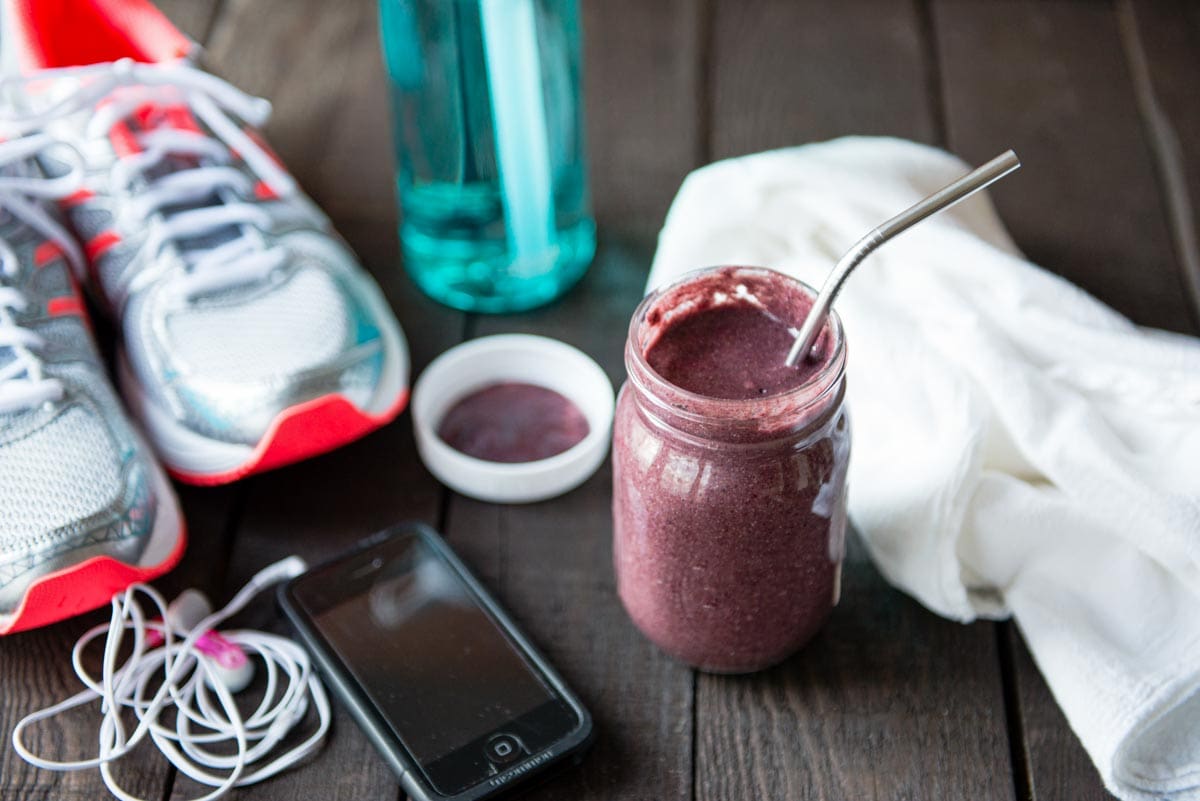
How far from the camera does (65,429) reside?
768mm

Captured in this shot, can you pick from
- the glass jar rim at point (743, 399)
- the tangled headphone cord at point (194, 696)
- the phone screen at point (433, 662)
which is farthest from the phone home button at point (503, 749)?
the glass jar rim at point (743, 399)

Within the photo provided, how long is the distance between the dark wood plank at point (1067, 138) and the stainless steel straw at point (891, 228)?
16.4 inches


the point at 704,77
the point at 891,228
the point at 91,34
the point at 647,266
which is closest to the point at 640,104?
the point at 704,77

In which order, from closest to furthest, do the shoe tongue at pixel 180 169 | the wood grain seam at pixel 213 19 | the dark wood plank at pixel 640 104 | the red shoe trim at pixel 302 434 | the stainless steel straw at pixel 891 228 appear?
the stainless steel straw at pixel 891 228 → the red shoe trim at pixel 302 434 → the shoe tongue at pixel 180 169 → the dark wood plank at pixel 640 104 → the wood grain seam at pixel 213 19

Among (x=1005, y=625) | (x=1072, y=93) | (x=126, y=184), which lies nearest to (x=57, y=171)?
(x=126, y=184)

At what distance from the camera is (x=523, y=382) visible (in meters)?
0.91

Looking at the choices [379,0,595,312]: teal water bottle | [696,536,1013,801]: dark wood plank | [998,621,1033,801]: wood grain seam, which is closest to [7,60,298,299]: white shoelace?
[379,0,595,312]: teal water bottle

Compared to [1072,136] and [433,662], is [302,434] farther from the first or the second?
[1072,136]

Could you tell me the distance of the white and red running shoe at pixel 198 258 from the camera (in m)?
0.81

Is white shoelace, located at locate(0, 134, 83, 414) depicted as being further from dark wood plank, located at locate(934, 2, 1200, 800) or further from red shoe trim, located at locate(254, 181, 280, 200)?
dark wood plank, located at locate(934, 2, 1200, 800)

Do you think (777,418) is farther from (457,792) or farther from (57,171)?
(57,171)

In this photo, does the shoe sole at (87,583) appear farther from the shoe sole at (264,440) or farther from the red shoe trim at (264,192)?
the red shoe trim at (264,192)

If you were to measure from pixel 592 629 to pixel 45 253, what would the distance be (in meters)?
0.46

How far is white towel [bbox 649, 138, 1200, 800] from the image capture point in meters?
0.70
